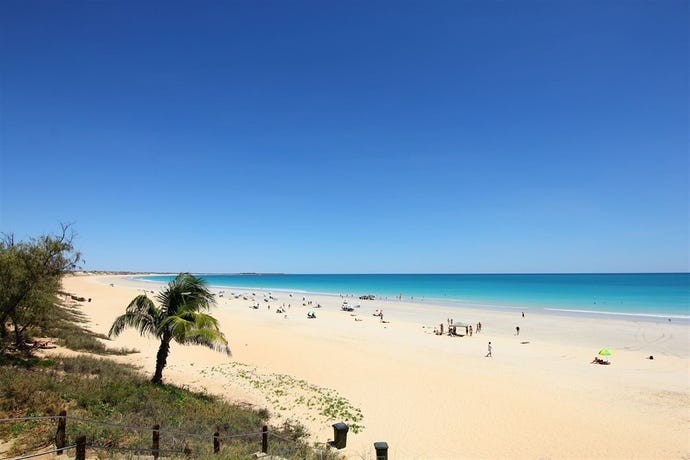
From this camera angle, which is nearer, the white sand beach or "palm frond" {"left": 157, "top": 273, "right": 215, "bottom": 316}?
the white sand beach

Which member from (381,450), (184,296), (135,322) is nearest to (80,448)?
(381,450)

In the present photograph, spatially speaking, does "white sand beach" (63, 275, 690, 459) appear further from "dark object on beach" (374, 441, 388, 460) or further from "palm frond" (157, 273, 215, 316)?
"palm frond" (157, 273, 215, 316)

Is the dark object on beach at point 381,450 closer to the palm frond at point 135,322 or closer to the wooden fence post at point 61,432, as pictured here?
the wooden fence post at point 61,432

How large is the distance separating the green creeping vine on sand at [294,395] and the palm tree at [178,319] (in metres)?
3.10

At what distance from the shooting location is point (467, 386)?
1689 centimetres

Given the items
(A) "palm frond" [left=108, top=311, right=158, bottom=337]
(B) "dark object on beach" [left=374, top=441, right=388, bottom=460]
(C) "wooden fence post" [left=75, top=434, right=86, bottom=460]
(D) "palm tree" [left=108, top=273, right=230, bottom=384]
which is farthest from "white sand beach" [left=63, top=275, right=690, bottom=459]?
(C) "wooden fence post" [left=75, top=434, right=86, bottom=460]

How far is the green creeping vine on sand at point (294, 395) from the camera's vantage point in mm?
12695

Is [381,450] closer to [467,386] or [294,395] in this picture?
[294,395]

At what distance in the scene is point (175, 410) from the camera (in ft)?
34.6

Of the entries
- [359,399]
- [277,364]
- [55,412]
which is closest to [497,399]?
[359,399]

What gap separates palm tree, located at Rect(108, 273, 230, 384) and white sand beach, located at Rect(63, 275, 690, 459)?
3.16 metres

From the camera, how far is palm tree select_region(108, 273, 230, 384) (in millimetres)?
11844

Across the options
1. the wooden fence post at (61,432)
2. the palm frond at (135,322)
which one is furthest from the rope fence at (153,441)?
the palm frond at (135,322)

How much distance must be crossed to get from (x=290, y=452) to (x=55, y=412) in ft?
17.8
